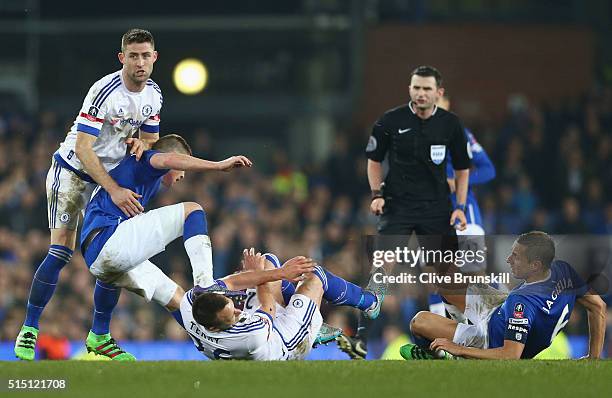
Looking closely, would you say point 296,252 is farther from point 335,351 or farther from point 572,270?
point 572,270

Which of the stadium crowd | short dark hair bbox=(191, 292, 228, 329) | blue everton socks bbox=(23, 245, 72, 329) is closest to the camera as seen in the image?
short dark hair bbox=(191, 292, 228, 329)

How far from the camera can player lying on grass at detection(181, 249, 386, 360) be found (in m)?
8.78

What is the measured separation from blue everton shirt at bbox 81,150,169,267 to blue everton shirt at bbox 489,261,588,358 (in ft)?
8.40

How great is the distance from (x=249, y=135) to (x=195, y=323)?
1417 centimetres

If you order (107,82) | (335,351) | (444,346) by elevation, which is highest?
(107,82)

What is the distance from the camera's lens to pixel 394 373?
8336 millimetres

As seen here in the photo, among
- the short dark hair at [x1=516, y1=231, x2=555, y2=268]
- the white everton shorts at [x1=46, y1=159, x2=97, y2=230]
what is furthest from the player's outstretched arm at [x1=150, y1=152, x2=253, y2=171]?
the short dark hair at [x1=516, y1=231, x2=555, y2=268]

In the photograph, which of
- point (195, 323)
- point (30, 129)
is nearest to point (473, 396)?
point (195, 323)

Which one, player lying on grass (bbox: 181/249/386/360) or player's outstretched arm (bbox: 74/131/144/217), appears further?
player's outstretched arm (bbox: 74/131/144/217)

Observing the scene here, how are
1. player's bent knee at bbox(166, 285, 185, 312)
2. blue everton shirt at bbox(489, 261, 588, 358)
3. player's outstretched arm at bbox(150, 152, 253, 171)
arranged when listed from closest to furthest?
player's outstretched arm at bbox(150, 152, 253, 171)
blue everton shirt at bbox(489, 261, 588, 358)
player's bent knee at bbox(166, 285, 185, 312)

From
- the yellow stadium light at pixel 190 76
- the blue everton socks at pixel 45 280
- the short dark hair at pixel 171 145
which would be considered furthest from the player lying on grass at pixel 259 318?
the yellow stadium light at pixel 190 76

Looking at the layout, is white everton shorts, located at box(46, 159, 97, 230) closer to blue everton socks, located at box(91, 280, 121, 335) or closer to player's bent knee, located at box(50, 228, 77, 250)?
player's bent knee, located at box(50, 228, 77, 250)

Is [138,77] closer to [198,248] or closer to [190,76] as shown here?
[198,248]

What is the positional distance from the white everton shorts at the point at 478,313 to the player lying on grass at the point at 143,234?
75.8 inches
